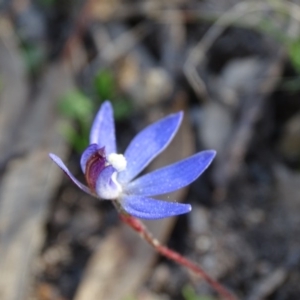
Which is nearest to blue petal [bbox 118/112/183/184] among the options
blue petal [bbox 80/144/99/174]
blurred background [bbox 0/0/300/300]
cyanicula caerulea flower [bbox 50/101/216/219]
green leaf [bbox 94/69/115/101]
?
cyanicula caerulea flower [bbox 50/101/216/219]

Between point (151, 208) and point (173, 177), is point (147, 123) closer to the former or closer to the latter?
point (173, 177)

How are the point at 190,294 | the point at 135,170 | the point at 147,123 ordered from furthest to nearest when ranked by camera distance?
1. the point at 147,123
2. the point at 190,294
3. the point at 135,170

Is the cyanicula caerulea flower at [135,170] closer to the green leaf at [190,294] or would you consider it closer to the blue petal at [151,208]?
the blue petal at [151,208]

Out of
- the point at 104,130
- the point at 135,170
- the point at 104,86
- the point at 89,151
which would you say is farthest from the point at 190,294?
the point at 104,86

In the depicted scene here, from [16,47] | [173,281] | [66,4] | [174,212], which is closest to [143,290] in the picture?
[173,281]

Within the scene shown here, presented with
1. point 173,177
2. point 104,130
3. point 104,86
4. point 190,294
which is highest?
point 104,130

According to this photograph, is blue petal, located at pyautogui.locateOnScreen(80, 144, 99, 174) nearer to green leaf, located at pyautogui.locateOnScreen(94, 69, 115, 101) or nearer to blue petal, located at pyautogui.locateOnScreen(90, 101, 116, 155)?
blue petal, located at pyautogui.locateOnScreen(90, 101, 116, 155)

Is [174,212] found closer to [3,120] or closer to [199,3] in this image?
[3,120]
